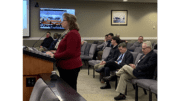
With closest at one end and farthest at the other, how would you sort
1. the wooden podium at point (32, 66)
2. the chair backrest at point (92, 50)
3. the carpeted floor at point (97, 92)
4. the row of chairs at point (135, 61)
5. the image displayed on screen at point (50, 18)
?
1. the wooden podium at point (32, 66)
2. the row of chairs at point (135, 61)
3. the carpeted floor at point (97, 92)
4. the chair backrest at point (92, 50)
5. the image displayed on screen at point (50, 18)

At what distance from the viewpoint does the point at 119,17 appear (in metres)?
11.1

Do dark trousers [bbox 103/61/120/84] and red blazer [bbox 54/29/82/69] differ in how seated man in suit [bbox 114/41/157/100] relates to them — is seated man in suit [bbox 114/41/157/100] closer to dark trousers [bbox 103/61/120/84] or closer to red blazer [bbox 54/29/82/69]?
dark trousers [bbox 103/61/120/84]

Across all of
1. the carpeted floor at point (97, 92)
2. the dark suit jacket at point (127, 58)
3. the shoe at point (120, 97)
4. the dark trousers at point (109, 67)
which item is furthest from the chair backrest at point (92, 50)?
the shoe at point (120, 97)

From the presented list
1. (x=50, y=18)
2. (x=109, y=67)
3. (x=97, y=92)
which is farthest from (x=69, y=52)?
(x=50, y=18)

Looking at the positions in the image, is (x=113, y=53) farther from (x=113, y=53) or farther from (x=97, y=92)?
(x=97, y=92)

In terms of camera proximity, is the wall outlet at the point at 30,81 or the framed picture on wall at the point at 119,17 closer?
the wall outlet at the point at 30,81

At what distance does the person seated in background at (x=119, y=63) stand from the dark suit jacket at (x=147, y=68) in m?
0.70

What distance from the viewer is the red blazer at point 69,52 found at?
7.40 feet

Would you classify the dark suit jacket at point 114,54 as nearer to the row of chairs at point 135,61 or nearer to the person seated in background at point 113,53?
the person seated in background at point 113,53

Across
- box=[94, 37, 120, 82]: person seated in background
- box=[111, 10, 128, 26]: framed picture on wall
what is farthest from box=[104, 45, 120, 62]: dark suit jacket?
box=[111, 10, 128, 26]: framed picture on wall

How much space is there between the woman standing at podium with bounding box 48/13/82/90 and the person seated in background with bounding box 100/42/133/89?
85.1 inches

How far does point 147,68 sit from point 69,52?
70.2 inches
